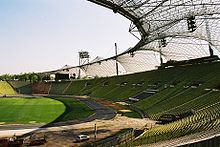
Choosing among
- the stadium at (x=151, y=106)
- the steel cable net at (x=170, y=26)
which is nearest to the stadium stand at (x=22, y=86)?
the steel cable net at (x=170, y=26)

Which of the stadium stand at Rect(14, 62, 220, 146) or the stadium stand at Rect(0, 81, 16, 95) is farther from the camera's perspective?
the stadium stand at Rect(0, 81, 16, 95)

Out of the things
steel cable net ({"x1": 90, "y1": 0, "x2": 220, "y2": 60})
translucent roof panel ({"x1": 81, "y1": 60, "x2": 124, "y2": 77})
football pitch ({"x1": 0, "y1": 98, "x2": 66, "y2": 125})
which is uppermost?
steel cable net ({"x1": 90, "y1": 0, "x2": 220, "y2": 60})

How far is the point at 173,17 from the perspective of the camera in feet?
159

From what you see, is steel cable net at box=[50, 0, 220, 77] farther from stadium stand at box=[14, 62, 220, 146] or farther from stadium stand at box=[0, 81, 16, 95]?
stadium stand at box=[0, 81, 16, 95]

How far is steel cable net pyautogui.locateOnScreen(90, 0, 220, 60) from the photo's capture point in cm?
3621

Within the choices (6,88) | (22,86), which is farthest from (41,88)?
(6,88)

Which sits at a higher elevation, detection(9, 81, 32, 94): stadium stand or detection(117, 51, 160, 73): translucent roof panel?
detection(117, 51, 160, 73): translucent roof panel

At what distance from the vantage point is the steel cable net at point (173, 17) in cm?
3621

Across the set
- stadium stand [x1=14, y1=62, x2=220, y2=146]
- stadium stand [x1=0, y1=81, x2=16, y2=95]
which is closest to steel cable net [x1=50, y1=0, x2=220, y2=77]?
stadium stand [x1=14, y1=62, x2=220, y2=146]

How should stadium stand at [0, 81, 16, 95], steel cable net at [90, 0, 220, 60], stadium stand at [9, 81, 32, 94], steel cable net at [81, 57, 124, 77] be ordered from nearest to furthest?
steel cable net at [90, 0, 220, 60] < stadium stand at [0, 81, 16, 95] < stadium stand at [9, 81, 32, 94] < steel cable net at [81, 57, 124, 77]

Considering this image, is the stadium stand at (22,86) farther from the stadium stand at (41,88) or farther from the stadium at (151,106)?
the stadium at (151,106)

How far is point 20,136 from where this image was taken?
32938 millimetres

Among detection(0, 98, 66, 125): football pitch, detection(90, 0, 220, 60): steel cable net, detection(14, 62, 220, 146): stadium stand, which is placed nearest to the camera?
detection(14, 62, 220, 146): stadium stand

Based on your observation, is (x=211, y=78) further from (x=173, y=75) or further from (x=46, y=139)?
(x=46, y=139)
